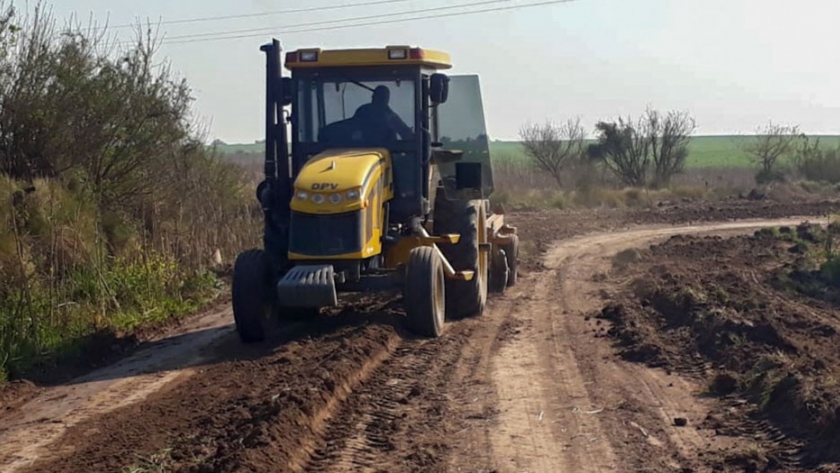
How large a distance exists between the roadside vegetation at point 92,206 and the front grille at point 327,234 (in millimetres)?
2665

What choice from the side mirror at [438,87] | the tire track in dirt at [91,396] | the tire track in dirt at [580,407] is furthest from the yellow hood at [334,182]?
the tire track in dirt at [580,407]

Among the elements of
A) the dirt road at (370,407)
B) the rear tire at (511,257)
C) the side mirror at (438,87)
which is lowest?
the dirt road at (370,407)

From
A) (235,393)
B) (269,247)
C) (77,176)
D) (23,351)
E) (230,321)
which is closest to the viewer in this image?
(235,393)

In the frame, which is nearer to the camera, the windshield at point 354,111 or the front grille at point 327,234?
the front grille at point 327,234

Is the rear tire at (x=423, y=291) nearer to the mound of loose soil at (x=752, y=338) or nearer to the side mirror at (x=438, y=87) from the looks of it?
the side mirror at (x=438, y=87)

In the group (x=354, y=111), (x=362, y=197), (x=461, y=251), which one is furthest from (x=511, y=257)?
(x=362, y=197)

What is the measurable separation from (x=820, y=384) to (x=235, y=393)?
15.6ft

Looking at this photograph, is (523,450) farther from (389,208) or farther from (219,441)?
(389,208)

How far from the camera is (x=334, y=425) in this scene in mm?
8430

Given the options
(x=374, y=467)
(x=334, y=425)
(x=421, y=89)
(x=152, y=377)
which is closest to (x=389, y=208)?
(x=421, y=89)

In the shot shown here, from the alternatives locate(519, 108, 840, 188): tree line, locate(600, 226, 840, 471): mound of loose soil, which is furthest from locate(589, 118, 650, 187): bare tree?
locate(600, 226, 840, 471): mound of loose soil

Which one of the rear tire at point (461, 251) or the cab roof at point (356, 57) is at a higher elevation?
the cab roof at point (356, 57)

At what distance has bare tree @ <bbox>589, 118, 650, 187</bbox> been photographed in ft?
160

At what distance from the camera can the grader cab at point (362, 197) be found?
38.0ft
